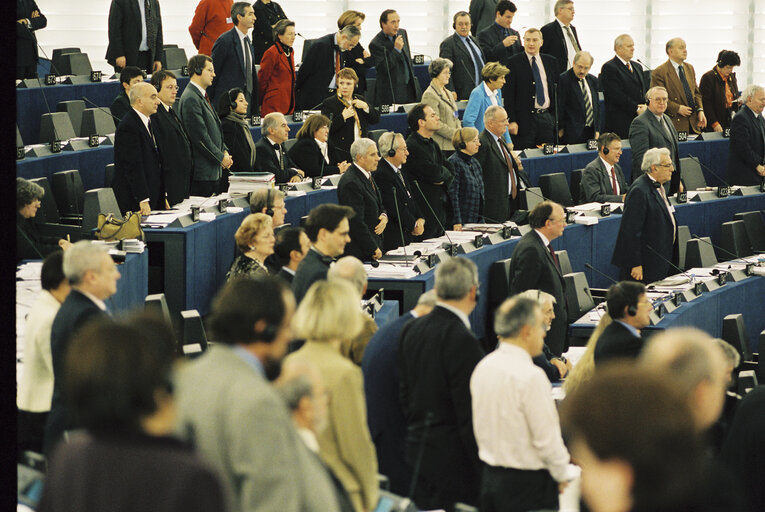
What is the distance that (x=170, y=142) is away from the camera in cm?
631

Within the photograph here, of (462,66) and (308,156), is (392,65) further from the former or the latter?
(308,156)

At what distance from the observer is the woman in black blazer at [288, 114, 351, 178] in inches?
296

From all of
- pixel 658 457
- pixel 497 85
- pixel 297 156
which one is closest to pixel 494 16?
pixel 497 85

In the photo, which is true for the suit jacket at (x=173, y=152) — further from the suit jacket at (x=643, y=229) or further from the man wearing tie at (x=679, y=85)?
the man wearing tie at (x=679, y=85)

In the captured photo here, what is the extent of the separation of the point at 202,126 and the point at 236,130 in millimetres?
521

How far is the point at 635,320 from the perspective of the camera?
4.50m

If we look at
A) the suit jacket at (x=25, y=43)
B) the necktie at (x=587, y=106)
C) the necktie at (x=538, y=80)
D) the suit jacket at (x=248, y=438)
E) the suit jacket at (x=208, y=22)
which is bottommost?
the suit jacket at (x=248, y=438)

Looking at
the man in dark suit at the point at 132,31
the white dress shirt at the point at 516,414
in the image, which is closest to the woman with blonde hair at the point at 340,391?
the white dress shirt at the point at 516,414

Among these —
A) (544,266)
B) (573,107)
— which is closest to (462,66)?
(573,107)

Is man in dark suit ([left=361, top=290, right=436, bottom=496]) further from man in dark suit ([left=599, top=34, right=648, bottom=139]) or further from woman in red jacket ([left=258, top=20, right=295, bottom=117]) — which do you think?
man in dark suit ([left=599, top=34, right=648, bottom=139])

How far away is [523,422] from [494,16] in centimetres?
864

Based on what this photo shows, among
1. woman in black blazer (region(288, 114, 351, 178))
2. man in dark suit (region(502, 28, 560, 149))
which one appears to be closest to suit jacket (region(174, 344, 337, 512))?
woman in black blazer (region(288, 114, 351, 178))

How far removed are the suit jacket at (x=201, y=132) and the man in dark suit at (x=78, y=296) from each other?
126 inches

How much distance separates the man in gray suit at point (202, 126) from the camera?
666 centimetres
